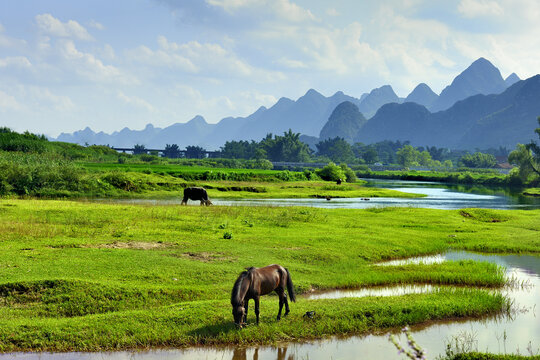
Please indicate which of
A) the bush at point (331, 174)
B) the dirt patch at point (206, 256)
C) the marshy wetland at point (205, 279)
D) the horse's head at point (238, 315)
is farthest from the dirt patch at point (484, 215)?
the bush at point (331, 174)

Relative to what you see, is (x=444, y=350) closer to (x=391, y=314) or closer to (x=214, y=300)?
(x=391, y=314)

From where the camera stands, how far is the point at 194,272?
1758 centimetres

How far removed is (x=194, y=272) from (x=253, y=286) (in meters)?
6.12

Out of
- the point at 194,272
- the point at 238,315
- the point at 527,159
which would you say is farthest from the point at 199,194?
the point at 527,159

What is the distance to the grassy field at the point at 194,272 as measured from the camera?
41.2 feet

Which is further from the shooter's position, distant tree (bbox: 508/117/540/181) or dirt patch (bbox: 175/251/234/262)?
distant tree (bbox: 508/117/540/181)

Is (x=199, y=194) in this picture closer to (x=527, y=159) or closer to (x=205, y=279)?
(x=205, y=279)

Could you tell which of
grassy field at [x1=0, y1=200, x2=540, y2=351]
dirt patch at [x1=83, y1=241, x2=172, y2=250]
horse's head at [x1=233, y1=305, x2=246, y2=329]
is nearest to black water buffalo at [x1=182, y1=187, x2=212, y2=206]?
grassy field at [x1=0, y1=200, x2=540, y2=351]

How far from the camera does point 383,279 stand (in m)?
19.3

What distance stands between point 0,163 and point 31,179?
304 cm

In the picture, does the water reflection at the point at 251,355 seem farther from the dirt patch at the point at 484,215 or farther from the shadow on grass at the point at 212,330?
the dirt patch at the point at 484,215

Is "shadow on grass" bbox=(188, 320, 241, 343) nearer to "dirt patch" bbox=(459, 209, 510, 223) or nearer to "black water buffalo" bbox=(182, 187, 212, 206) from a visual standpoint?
"black water buffalo" bbox=(182, 187, 212, 206)

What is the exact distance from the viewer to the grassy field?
41.2 ft

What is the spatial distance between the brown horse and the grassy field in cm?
73
